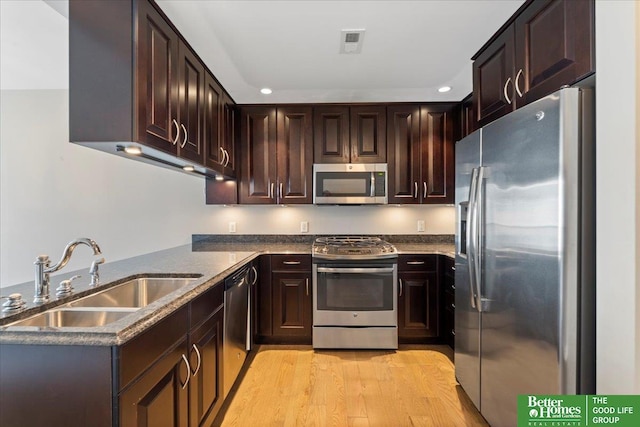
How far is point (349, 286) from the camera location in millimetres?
2859

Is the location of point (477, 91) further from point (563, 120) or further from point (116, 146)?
point (116, 146)

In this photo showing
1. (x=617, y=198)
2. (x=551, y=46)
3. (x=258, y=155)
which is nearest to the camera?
(x=617, y=198)

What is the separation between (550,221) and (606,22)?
2.55ft

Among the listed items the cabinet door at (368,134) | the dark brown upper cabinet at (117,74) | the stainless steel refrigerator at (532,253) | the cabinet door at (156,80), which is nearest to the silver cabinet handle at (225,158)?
the cabinet door at (156,80)

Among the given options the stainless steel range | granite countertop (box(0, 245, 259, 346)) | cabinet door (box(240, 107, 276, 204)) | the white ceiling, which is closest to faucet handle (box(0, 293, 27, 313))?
granite countertop (box(0, 245, 259, 346))

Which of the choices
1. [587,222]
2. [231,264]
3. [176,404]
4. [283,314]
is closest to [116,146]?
[231,264]

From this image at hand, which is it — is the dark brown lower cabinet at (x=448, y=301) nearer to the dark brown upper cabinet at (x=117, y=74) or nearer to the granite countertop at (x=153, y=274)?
the granite countertop at (x=153, y=274)

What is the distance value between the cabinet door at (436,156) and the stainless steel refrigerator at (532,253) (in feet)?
4.28

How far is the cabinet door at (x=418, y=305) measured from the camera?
2.94 m

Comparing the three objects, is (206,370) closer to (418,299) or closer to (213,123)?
(213,123)

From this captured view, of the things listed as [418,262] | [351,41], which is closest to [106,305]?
[351,41]

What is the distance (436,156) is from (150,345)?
2.97 meters

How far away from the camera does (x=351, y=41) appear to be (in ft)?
7.16

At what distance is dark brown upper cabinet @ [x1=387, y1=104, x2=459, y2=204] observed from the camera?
320cm
